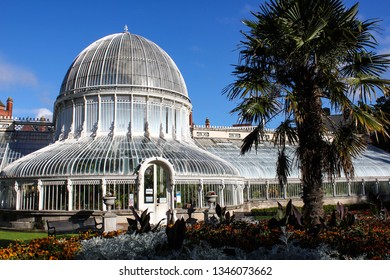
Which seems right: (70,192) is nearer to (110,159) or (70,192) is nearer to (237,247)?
(110,159)

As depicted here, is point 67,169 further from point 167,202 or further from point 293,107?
point 293,107

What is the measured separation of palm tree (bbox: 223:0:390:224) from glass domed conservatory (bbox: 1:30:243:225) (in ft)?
39.1

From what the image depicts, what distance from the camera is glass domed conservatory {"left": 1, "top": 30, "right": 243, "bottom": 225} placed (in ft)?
73.9

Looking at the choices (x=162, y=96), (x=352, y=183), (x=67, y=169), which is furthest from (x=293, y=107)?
(x=352, y=183)

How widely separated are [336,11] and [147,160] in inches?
570

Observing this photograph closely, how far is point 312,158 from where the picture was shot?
11555 millimetres

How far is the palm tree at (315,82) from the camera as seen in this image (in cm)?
1155

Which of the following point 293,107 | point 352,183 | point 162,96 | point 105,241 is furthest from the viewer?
point 352,183

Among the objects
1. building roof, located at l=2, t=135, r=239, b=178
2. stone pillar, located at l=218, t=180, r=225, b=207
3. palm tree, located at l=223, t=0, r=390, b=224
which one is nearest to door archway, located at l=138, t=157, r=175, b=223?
building roof, located at l=2, t=135, r=239, b=178

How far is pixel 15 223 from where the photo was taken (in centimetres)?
2303

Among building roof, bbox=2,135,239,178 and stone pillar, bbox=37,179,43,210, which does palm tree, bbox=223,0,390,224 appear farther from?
stone pillar, bbox=37,179,43,210

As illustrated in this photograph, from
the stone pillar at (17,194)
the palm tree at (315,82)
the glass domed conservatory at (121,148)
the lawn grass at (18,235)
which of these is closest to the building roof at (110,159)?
the glass domed conservatory at (121,148)

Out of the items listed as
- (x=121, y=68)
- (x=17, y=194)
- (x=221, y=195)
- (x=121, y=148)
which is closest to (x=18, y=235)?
(x=17, y=194)

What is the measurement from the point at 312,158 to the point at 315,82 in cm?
248
